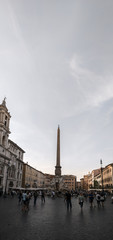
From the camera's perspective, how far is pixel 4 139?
4569 cm

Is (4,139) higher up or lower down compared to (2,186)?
higher up

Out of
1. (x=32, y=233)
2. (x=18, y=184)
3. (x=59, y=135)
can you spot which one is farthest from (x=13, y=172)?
(x=32, y=233)

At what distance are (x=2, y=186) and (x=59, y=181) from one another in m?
17.2

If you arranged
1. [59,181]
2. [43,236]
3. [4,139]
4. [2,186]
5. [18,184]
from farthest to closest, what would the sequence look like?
1. [18,184]
2. [59,181]
3. [4,139]
4. [2,186]
5. [43,236]

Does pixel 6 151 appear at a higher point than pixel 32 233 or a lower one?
higher

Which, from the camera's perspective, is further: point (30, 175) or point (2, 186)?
point (30, 175)

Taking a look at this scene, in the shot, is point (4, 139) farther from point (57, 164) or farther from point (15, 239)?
point (15, 239)

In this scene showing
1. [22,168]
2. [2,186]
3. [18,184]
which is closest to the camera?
[2,186]

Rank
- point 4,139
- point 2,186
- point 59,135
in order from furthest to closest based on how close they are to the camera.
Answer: point 59,135
point 4,139
point 2,186

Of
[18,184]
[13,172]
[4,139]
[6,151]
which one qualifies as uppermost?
[4,139]

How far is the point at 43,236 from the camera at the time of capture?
6555mm

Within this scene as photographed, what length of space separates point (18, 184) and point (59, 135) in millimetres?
22124

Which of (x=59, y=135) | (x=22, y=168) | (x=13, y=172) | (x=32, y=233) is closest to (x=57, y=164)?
(x=59, y=135)

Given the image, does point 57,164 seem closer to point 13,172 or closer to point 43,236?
point 13,172
